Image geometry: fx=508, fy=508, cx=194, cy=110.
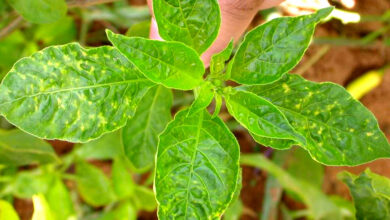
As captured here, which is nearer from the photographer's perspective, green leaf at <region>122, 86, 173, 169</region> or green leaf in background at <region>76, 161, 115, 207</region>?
green leaf at <region>122, 86, 173, 169</region>

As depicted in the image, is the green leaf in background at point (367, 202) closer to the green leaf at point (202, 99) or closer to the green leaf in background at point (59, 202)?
the green leaf at point (202, 99)

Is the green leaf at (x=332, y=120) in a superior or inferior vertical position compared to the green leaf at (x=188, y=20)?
inferior

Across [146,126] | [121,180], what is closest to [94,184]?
[121,180]

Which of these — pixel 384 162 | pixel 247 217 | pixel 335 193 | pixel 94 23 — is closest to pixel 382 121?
pixel 384 162

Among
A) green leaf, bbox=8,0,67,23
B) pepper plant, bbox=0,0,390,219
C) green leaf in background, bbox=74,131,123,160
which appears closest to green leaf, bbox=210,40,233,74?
pepper plant, bbox=0,0,390,219

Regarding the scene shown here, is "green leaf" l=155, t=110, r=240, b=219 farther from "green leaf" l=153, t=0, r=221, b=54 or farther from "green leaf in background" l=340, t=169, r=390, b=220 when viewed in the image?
"green leaf in background" l=340, t=169, r=390, b=220

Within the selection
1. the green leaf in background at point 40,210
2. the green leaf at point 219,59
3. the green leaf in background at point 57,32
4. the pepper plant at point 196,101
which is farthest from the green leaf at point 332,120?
the green leaf in background at point 57,32
